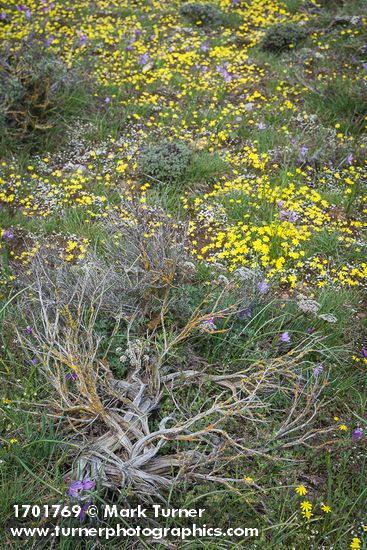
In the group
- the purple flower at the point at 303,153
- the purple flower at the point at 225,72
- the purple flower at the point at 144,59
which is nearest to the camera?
the purple flower at the point at 303,153

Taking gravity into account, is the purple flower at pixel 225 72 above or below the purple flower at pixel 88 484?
above

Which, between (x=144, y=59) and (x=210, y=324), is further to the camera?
(x=144, y=59)

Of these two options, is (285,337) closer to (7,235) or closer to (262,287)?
(262,287)

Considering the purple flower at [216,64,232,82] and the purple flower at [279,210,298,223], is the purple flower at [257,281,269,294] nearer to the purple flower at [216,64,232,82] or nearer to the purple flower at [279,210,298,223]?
the purple flower at [279,210,298,223]

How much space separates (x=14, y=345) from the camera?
335 cm

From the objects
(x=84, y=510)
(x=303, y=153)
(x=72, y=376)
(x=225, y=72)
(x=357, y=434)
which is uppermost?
(x=225, y=72)

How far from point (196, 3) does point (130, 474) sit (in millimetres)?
5971

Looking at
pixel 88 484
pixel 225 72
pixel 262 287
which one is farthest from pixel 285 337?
pixel 225 72

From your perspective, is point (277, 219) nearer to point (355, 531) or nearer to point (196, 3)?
point (355, 531)

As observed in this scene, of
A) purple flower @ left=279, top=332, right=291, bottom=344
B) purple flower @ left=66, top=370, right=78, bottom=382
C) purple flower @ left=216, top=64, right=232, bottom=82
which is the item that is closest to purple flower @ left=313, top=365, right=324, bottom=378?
purple flower @ left=279, top=332, right=291, bottom=344

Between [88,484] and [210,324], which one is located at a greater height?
[210,324]

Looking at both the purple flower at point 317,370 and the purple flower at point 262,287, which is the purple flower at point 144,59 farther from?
the purple flower at point 317,370

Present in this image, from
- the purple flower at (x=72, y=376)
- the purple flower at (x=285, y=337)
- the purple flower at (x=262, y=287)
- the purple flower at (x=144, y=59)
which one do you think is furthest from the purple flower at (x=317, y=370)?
the purple flower at (x=144, y=59)

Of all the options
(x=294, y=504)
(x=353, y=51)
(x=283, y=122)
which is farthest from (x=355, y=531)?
(x=353, y=51)
